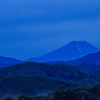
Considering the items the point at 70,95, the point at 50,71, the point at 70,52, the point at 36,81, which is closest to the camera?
the point at 70,95

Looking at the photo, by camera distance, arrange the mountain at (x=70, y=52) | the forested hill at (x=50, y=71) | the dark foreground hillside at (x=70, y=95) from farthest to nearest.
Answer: the mountain at (x=70, y=52), the forested hill at (x=50, y=71), the dark foreground hillside at (x=70, y=95)

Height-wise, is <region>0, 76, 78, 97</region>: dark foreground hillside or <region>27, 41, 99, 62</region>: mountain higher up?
<region>27, 41, 99, 62</region>: mountain

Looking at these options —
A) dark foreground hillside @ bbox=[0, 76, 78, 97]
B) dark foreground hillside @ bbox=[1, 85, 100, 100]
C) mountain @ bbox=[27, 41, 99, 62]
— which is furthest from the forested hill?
mountain @ bbox=[27, 41, 99, 62]

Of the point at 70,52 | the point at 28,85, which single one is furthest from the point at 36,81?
the point at 70,52

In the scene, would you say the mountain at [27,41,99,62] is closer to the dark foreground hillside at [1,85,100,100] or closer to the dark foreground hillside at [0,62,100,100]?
the dark foreground hillside at [0,62,100,100]

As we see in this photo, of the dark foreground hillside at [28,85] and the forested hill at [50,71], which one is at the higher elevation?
the forested hill at [50,71]

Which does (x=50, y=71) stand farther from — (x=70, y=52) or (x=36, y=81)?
(x=70, y=52)

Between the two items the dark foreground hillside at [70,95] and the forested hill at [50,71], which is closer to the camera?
the dark foreground hillside at [70,95]

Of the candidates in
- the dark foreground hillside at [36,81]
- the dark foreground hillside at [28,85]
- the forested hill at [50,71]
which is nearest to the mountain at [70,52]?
the forested hill at [50,71]

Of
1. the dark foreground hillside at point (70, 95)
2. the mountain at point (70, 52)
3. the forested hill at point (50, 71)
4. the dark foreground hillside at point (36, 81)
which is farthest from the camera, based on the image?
the mountain at point (70, 52)

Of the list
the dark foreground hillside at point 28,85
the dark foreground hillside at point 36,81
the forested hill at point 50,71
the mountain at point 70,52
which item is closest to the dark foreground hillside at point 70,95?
the dark foreground hillside at point 36,81

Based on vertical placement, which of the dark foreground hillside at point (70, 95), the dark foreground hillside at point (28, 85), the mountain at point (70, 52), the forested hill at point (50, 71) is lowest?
the dark foreground hillside at point (70, 95)

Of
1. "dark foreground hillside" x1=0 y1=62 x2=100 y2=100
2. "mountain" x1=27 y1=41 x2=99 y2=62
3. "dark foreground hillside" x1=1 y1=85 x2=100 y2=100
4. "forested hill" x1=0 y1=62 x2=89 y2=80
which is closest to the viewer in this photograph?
"dark foreground hillside" x1=1 y1=85 x2=100 y2=100

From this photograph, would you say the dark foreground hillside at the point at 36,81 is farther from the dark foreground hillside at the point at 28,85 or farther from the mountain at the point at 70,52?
the mountain at the point at 70,52
